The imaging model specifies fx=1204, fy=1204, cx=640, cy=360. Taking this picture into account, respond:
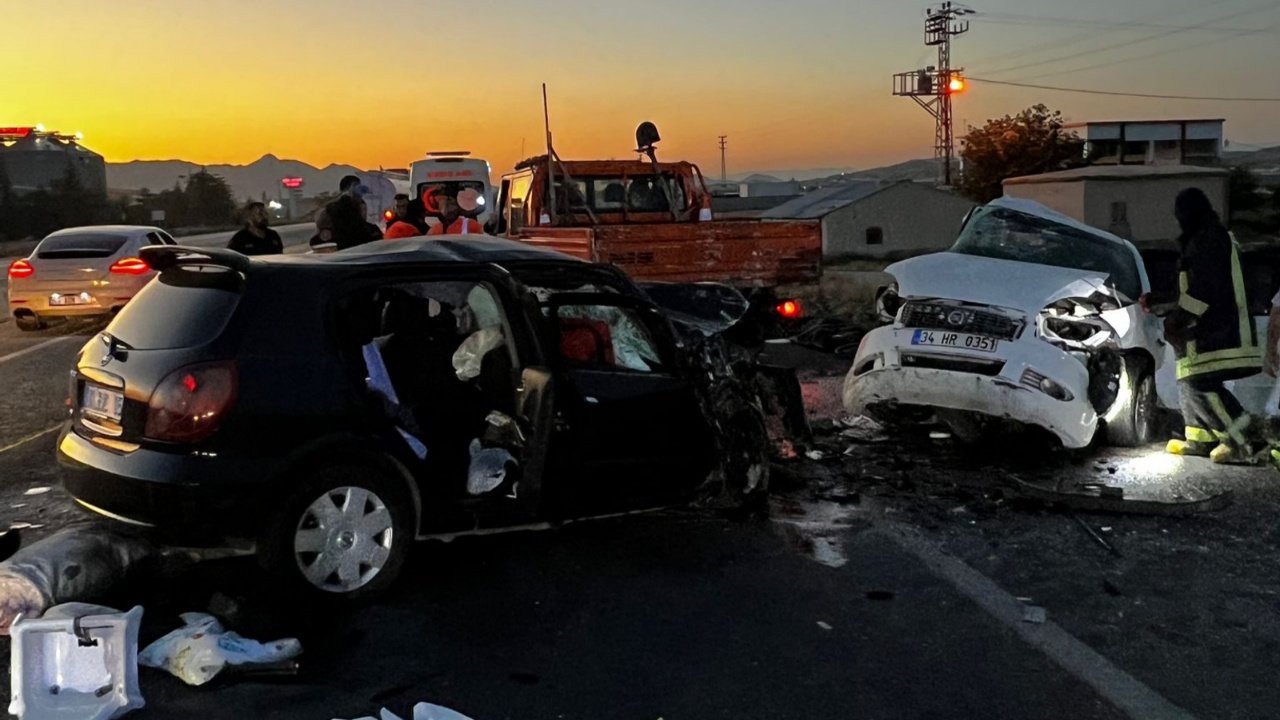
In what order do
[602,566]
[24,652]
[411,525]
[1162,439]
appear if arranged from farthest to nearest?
[1162,439], [602,566], [411,525], [24,652]

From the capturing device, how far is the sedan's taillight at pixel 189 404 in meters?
4.87

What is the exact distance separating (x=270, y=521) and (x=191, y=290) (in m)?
1.13

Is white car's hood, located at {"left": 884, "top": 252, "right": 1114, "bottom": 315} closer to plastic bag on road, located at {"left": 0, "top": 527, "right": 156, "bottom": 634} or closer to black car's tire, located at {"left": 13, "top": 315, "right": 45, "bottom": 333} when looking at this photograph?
plastic bag on road, located at {"left": 0, "top": 527, "right": 156, "bottom": 634}

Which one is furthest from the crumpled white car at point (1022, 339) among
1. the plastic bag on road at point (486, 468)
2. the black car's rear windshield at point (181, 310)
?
the black car's rear windshield at point (181, 310)

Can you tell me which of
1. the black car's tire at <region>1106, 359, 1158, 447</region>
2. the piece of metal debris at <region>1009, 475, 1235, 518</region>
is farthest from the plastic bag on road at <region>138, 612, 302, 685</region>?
the black car's tire at <region>1106, 359, 1158, 447</region>

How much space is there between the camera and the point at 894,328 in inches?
311

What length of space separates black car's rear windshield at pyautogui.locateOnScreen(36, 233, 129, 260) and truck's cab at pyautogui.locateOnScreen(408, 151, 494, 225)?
925 cm

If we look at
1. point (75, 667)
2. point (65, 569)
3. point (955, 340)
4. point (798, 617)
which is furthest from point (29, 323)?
point (798, 617)

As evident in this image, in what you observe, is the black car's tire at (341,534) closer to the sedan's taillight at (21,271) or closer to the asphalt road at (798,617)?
the asphalt road at (798,617)

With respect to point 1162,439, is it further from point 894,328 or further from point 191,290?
point 191,290

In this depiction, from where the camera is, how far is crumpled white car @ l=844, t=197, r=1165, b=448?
738cm

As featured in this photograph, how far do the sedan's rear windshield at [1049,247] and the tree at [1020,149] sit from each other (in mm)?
52495

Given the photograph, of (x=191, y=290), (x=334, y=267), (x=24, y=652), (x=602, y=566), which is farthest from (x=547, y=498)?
(x=24, y=652)

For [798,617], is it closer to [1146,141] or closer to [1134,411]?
[1134,411]
